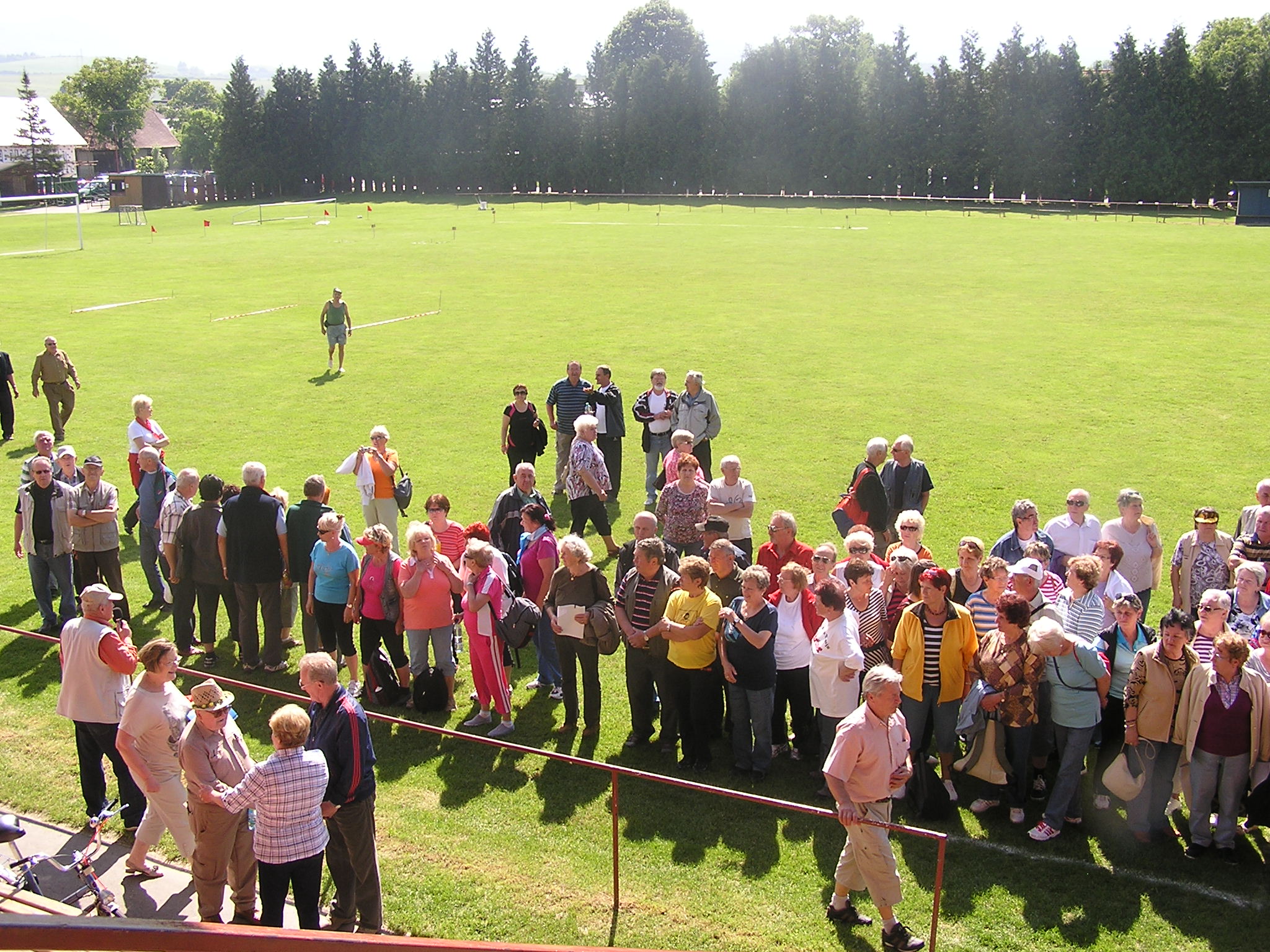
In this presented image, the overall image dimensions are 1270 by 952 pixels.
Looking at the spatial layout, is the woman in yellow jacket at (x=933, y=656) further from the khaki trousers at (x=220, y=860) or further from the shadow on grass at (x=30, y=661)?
the shadow on grass at (x=30, y=661)

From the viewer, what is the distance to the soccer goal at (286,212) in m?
66.7

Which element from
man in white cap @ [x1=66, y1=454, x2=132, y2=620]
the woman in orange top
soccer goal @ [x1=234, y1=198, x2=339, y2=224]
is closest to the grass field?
man in white cap @ [x1=66, y1=454, x2=132, y2=620]

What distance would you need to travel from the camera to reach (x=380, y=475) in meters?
12.0

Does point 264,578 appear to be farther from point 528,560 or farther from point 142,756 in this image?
point 142,756

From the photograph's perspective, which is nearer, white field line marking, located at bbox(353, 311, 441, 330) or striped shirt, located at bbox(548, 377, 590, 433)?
striped shirt, located at bbox(548, 377, 590, 433)

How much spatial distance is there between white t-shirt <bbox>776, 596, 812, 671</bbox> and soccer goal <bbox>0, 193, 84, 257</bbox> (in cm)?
4849

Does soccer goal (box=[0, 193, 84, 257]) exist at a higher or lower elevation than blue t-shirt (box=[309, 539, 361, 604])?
higher

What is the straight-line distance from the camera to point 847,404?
65.6ft

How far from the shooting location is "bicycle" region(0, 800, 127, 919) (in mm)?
6012

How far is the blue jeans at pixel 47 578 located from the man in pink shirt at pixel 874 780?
8.35 m

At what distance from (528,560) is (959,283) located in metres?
28.7

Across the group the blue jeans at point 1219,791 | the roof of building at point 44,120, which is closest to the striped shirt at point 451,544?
the blue jeans at point 1219,791

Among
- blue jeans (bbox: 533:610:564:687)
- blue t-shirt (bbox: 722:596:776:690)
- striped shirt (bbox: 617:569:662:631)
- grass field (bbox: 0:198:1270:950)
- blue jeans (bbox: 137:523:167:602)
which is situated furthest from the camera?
blue jeans (bbox: 137:523:167:602)

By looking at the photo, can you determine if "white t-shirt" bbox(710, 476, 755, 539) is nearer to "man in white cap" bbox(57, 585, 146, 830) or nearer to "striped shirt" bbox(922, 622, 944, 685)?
"striped shirt" bbox(922, 622, 944, 685)
